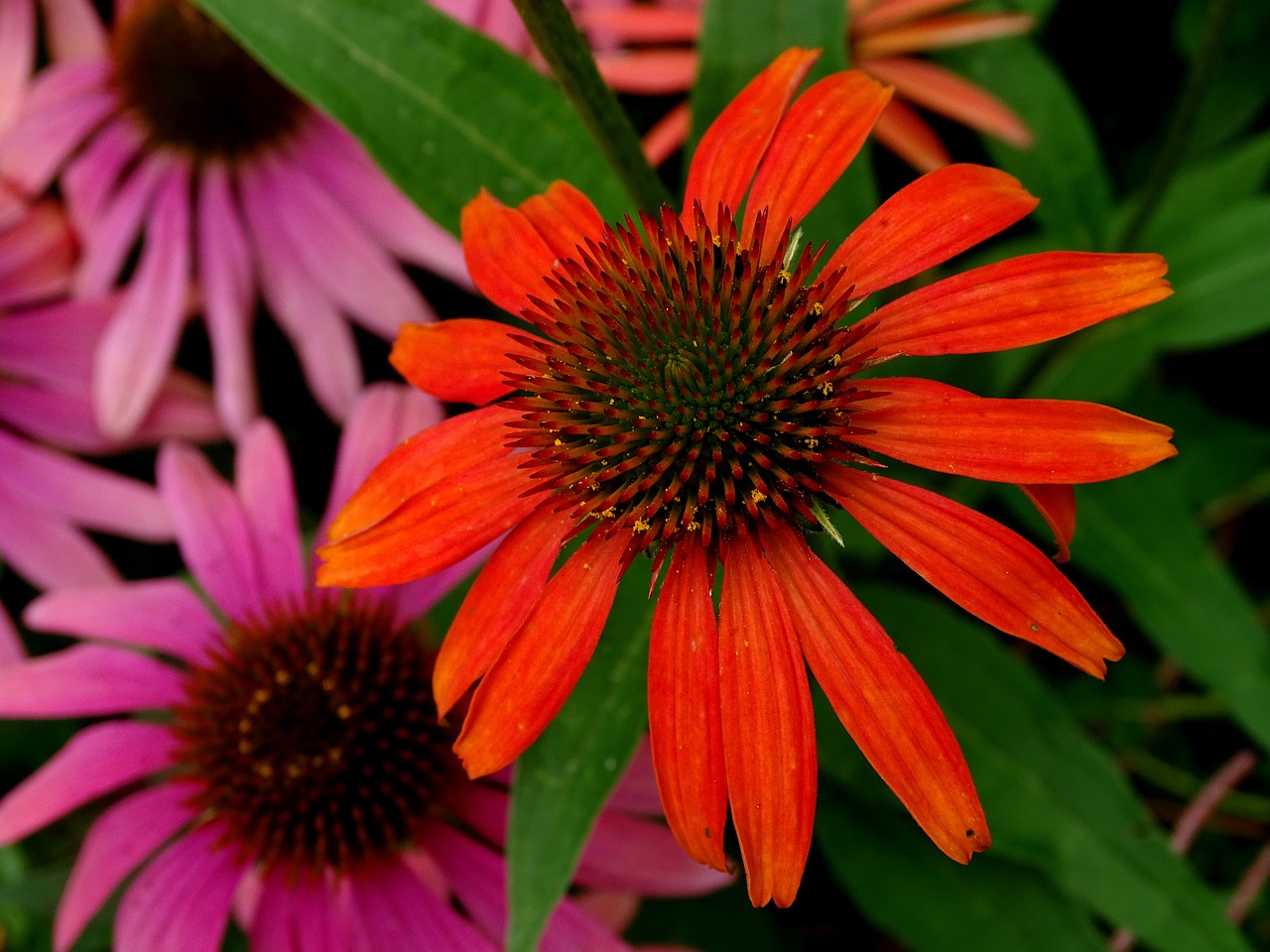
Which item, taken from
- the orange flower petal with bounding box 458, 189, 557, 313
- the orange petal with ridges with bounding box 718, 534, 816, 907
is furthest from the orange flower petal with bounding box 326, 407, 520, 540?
the orange petal with ridges with bounding box 718, 534, 816, 907

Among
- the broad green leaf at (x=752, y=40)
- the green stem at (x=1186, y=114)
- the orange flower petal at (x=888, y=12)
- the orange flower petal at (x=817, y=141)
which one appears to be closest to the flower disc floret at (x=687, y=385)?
the orange flower petal at (x=817, y=141)

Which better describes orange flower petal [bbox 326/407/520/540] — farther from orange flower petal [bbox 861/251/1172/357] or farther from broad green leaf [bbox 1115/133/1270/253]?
broad green leaf [bbox 1115/133/1270/253]

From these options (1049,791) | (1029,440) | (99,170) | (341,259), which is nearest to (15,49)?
(99,170)

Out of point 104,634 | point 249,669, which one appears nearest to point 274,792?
point 249,669

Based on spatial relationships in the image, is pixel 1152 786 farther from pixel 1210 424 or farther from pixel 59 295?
pixel 59 295

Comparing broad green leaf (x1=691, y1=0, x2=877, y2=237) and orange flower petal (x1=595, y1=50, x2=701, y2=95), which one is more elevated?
orange flower petal (x1=595, y1=50, x2=701, y2=95)

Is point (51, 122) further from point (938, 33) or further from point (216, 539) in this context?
point (938, 33)
